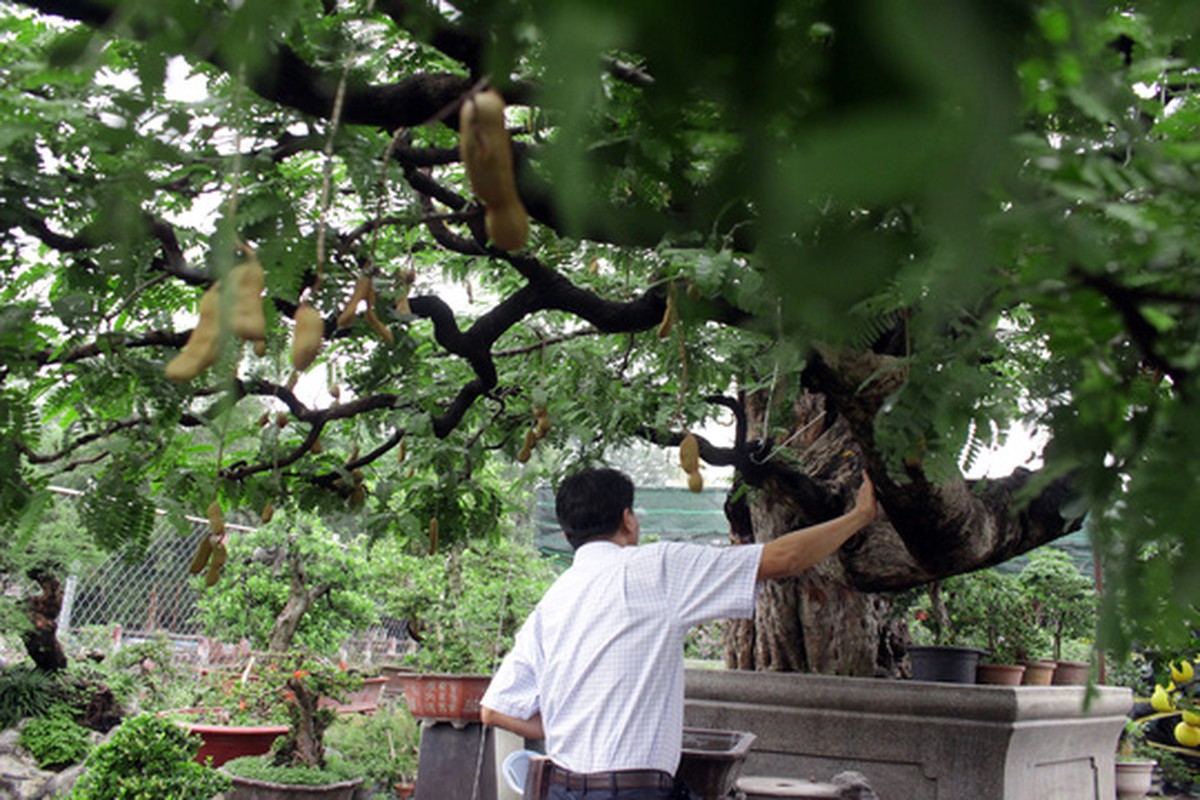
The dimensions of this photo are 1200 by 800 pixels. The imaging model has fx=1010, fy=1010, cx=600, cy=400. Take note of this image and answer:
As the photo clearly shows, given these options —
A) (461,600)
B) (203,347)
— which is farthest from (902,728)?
(461,600)

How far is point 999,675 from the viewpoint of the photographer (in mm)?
4664

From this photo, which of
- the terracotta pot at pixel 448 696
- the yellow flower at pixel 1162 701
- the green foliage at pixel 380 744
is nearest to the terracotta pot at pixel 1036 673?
the terracotta pot at pixel 448 696

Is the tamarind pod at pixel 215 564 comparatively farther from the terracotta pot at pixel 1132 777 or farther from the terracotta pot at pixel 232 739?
the terracotta pot at pixel 1132 777

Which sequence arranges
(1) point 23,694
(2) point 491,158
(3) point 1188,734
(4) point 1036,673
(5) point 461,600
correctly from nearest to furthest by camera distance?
(2) point 491,158, (4) point 1036,673, (1) point 23,694, (3) point 1188,734, (5) point 461,600

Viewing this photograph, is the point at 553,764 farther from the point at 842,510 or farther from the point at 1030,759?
the point at 1030,759

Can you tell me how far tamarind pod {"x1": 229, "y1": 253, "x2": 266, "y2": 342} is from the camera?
69 centimetres

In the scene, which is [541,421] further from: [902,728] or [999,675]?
[999,675]

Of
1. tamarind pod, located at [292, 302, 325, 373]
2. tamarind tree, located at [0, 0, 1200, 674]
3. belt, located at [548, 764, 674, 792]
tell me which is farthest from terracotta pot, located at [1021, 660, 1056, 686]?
tamarind pod, located at [292, 302, 325, 373]

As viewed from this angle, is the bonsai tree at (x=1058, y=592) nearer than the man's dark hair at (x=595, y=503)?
No

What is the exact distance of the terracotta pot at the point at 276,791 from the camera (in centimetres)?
546

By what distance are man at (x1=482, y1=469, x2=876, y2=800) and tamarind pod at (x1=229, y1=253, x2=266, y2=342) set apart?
6.46 feet

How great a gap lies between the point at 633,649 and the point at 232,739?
5.14m

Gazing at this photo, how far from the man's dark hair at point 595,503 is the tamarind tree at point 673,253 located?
26 cm

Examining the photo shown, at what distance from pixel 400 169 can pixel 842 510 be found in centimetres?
257
